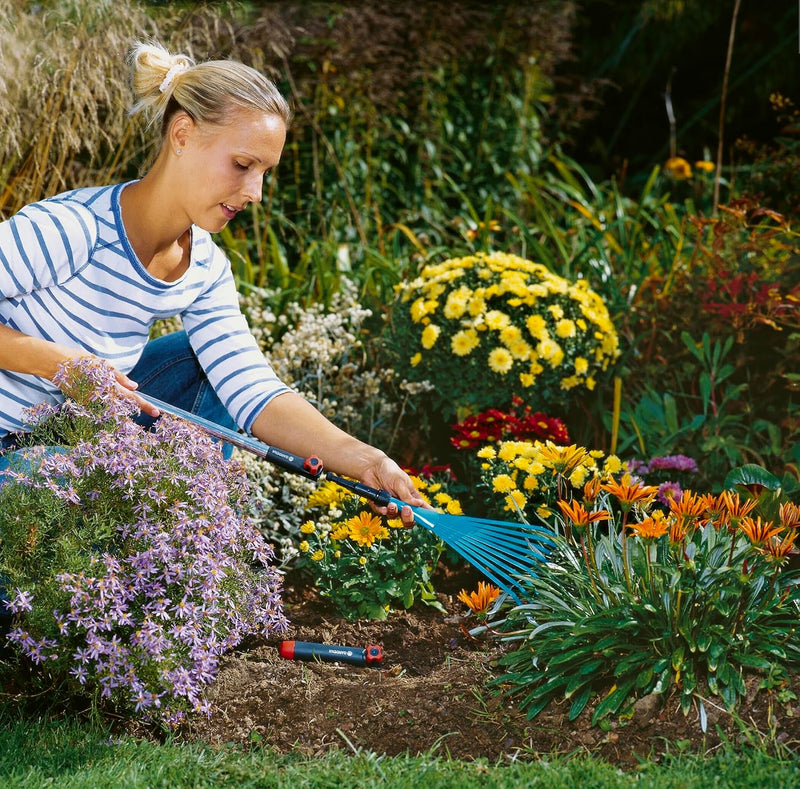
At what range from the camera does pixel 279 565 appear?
127 inches

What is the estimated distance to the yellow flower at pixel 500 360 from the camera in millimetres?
3604

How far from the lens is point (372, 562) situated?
114 inches

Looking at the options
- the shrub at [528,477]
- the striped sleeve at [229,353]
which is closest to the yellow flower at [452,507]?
the shrub at [528,477]

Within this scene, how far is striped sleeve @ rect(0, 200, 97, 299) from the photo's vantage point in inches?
99.7

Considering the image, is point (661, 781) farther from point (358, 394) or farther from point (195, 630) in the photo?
point (358, 394)

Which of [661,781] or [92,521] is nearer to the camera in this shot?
[661,781]

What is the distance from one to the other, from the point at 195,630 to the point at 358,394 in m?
1.80

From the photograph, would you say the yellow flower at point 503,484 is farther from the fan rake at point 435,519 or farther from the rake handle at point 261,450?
the rake handle at point 261,450

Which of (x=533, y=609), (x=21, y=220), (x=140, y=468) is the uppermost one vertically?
(x=21, y=220)

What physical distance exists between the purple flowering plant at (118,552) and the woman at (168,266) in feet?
0.55

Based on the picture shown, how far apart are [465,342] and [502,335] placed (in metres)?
0.13

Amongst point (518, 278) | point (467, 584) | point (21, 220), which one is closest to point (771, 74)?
point (518, 278)

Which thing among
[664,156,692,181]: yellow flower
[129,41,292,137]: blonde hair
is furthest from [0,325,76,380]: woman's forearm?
[664,156,692,181]: yellow flower

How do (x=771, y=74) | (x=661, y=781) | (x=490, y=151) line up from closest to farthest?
(x=661, y=781), (x=490, y=151), (x=771, y=74)
